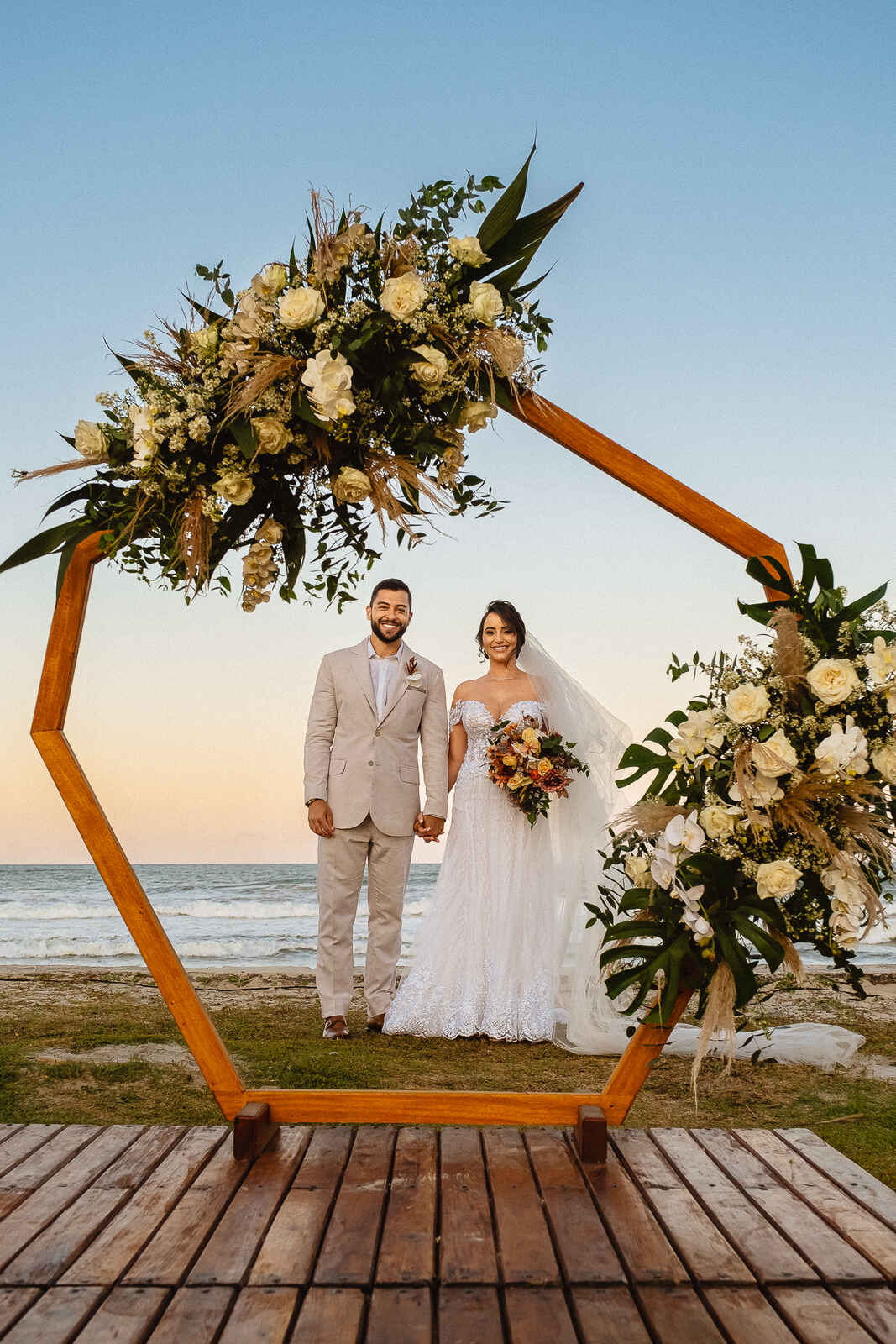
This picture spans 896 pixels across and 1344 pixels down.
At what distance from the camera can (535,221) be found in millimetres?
3273

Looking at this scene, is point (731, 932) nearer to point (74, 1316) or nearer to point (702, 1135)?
point (702, 1135)

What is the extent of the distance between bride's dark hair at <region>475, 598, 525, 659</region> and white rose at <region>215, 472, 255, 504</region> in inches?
123

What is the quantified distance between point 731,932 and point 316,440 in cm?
185

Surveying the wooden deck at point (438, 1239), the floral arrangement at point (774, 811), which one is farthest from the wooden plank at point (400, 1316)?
the floral arrangement at point (774, 811)

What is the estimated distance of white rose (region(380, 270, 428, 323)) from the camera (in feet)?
10.2

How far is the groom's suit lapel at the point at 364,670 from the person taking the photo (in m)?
6.03

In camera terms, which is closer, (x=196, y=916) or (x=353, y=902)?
(x=353, y=902)

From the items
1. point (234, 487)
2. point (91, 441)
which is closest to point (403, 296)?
point (234, 487)

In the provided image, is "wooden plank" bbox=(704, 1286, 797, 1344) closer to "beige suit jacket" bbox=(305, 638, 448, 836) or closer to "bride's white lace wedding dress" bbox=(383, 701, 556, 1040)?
"bride's white lace wedding dress" bbox=(383, 701, 556, 1040)

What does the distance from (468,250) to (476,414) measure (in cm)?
46

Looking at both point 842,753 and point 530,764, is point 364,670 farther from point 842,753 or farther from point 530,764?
point 842,753

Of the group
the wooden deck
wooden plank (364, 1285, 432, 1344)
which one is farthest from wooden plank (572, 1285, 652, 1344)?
wooden plank (364, 1285, 432, 1344)

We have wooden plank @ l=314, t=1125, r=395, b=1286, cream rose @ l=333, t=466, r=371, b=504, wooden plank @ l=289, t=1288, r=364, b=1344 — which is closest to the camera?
wooden plank @ l=289, t=1288, r=364, b=1344

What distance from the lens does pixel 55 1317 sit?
2.25m
